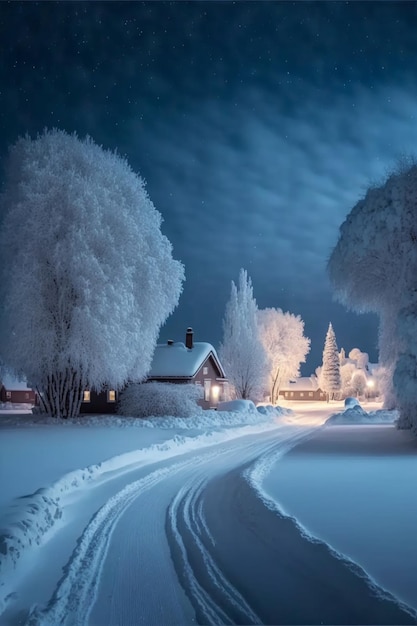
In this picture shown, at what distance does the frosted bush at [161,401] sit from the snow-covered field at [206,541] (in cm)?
1471

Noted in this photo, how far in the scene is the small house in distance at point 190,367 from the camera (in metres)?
34.0

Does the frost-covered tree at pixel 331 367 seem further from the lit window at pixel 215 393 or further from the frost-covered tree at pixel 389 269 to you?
the frost-covered tree at pixel 389 269

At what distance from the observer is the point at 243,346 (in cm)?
4619

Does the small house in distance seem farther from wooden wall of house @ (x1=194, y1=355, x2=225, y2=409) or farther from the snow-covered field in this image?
the snow-covered field

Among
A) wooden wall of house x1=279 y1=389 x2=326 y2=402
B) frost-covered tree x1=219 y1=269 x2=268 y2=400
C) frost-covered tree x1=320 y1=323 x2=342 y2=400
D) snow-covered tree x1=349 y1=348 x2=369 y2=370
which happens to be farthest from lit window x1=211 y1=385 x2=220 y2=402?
snow-covered tree x1=349 y1=348 x2=369 y2=370

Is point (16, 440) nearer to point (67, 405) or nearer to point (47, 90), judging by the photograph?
point (67, 405)

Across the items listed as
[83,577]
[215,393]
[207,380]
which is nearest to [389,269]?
[83,577]

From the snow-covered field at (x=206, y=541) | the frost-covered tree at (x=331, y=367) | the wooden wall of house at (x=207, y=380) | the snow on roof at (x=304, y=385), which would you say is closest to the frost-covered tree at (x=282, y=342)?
the frost-covered tree at (x=331, y=367)

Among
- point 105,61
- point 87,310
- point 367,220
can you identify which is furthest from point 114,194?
point 367,220

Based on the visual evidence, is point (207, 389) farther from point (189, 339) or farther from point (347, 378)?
point (347, 378)

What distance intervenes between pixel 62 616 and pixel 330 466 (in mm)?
8541

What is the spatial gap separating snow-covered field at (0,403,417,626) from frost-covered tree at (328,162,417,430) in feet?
14.1

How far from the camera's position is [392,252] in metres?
18.1

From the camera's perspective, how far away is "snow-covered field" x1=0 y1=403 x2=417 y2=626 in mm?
4199
